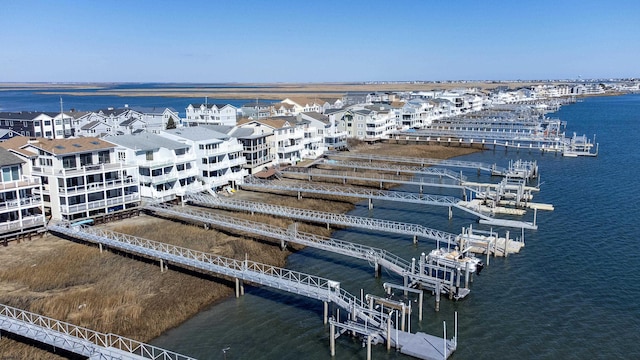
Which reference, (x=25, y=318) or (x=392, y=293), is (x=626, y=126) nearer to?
(x=392, y=293)

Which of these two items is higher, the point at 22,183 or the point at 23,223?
the point at 22,183

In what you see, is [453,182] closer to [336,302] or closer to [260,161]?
[260,161]

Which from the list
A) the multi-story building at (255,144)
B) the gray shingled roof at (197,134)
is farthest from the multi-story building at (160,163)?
the multi-story building at (255,144)

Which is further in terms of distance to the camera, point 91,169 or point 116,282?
point 91,169

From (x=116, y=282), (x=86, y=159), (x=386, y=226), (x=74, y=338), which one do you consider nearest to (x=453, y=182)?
(x=386, y=226)

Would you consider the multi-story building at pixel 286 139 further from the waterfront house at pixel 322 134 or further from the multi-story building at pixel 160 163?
the multi-story building at pixel 160 163

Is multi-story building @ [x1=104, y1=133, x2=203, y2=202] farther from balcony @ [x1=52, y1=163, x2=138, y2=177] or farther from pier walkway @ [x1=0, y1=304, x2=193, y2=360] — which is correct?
pier walkway @ [x1=0, y1=304, x2=193, y2=360]

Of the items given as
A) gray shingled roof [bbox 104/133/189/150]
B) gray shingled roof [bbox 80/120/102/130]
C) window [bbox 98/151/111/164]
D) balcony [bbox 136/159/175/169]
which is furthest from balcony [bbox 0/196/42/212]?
gray shingled roof [bbox 80/120/102/130]

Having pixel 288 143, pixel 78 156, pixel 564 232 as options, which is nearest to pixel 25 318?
pixel 78 156
